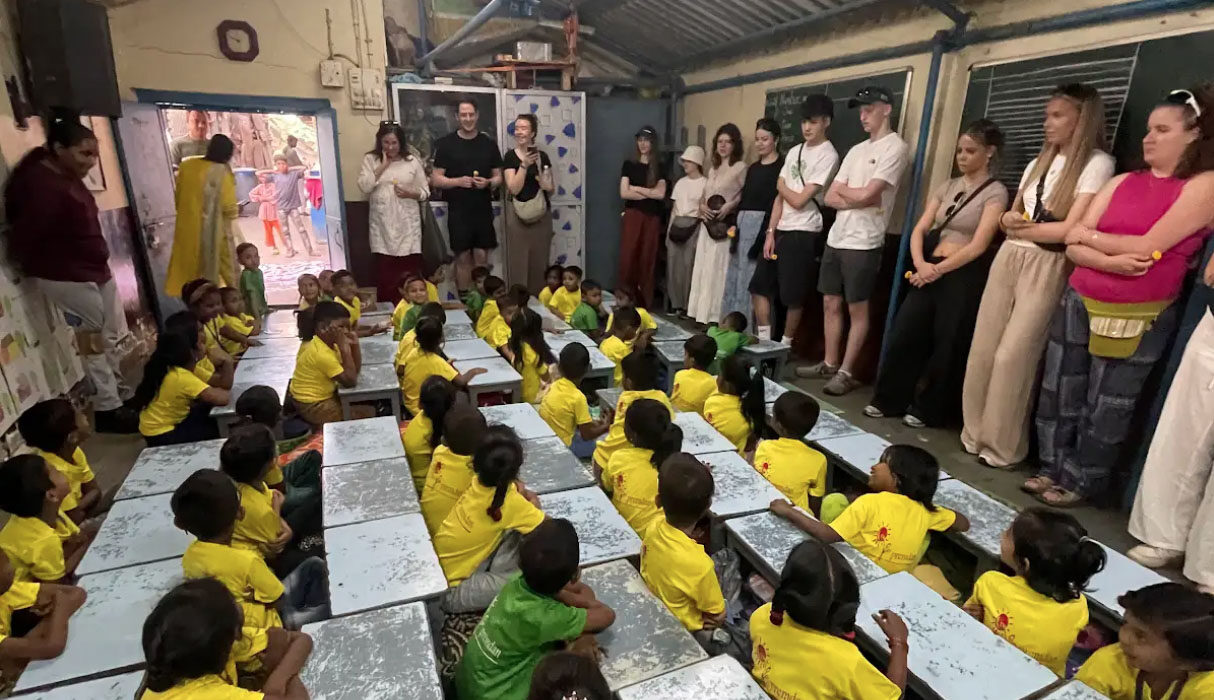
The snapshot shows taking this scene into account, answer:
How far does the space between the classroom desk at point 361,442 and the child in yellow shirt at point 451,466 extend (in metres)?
0.35

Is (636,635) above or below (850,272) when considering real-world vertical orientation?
below

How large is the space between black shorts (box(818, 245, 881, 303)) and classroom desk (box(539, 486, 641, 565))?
2555 millimetres

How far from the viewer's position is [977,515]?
7.61 feet

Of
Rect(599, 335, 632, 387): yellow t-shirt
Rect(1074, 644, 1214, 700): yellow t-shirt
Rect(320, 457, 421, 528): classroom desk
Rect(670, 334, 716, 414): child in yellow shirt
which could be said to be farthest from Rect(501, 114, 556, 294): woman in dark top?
Rect(1074, 644, 1214, 700): yellow t-shirt

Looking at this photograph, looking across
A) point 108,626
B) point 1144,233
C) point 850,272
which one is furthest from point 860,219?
point 108,626

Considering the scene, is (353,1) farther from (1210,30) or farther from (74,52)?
(1210,30)

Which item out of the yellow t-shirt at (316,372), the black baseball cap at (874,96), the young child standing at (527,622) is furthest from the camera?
the black baseball cap at (874,96)

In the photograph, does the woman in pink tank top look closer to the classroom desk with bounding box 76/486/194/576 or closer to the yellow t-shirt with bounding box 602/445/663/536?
the yellow t-shirt with bounding box 602/445/663/536

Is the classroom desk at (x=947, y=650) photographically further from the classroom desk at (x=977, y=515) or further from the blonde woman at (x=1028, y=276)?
the blonde woman at (x=1028, y=276)

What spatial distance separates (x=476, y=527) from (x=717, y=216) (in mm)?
3921

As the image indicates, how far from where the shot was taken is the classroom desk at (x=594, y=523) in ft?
6.51

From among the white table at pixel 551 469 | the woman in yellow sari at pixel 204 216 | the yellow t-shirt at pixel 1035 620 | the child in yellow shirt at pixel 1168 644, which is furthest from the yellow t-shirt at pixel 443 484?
the woman in yellow sari at pixel 204 216

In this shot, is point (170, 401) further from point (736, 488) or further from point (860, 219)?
point (860, 219)

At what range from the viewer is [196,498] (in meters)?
1.69
